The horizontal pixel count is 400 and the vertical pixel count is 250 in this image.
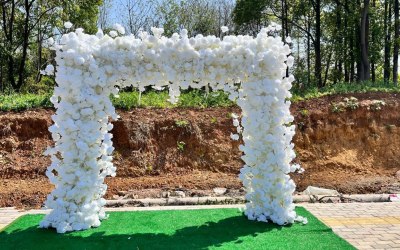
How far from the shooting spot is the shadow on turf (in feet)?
16.1

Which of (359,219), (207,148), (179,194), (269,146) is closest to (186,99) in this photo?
(207,148)

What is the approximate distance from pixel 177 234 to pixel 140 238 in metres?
0.48

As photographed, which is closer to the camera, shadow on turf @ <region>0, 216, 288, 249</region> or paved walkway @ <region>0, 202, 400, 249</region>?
shadow on turf @ <region>0, 216, 288, 249</region>

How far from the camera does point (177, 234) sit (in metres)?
5.36

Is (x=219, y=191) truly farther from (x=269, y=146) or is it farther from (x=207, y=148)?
(x=269, y=146)

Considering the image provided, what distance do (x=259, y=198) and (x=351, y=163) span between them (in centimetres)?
483

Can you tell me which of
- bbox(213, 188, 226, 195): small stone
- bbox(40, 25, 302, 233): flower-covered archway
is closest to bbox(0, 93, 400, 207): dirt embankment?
bbox(213, 188, 226, 195): small stone

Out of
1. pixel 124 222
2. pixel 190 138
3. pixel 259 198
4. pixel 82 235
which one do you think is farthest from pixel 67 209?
pixel 190 138

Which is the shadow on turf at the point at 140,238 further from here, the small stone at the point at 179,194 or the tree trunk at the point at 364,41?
the tree trunk at the point at 364,41

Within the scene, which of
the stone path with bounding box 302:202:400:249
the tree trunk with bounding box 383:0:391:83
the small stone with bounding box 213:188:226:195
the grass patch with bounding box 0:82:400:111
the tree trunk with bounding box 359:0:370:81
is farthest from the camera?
the tree trunk with bounding box 383:0:391:83

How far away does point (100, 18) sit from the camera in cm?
2519

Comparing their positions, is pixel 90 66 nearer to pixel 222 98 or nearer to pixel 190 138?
pixel 190 138

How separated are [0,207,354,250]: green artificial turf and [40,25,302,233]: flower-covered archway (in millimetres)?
246

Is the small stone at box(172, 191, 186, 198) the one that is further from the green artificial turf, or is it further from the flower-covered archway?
the flower-covered archway
